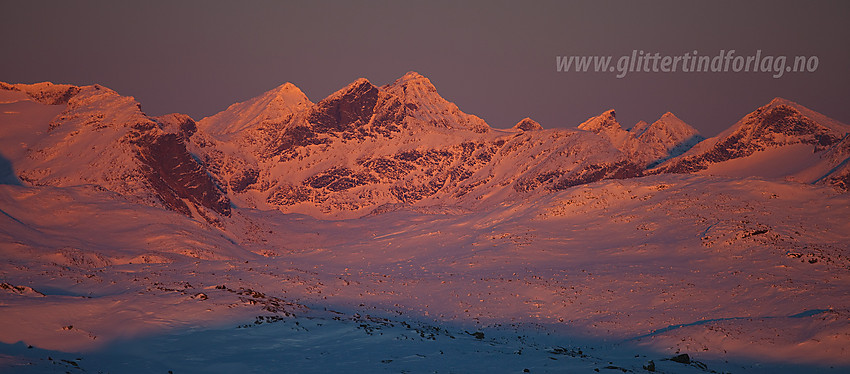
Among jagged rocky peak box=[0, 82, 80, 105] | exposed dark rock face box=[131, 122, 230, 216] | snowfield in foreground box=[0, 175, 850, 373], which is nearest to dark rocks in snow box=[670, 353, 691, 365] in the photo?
snowfield in foreground box=[0, 175, 850, 373]

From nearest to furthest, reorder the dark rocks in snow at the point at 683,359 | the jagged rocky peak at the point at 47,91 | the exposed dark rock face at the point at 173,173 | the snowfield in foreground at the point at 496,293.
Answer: the snowfield in foreground at the point at 496,293 < the dark rocks in snow at the point at 683,359 < the exposed dark rock face at the point at 173,173 < the jagged rocky peak at the point at 47,91

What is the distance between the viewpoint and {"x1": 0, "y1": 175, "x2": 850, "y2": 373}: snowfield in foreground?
28.4m

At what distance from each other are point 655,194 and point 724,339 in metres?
50.0

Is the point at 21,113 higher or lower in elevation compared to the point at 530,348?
higher

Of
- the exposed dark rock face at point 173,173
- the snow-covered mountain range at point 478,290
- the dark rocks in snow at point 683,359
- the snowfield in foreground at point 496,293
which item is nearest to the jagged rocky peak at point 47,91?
the exposed dark rock face at point 173,173

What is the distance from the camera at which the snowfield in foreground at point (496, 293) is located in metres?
28.4

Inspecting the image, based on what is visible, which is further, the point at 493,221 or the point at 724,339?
the point at 493,221

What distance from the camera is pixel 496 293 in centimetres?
5056

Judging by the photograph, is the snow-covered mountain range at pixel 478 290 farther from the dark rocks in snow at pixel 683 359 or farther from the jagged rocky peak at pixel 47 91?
the jagged rocky peak at pixel 47 91

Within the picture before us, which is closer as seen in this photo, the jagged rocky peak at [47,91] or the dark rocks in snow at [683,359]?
the dark rocks in snow at [683,359]

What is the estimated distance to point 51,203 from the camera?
333 feet

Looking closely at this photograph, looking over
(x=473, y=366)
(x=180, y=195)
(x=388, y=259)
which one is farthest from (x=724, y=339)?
(x=180, y=195)

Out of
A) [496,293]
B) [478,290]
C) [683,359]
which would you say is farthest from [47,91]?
[683,359]

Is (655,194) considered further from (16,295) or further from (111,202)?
Answer: (111,202)
